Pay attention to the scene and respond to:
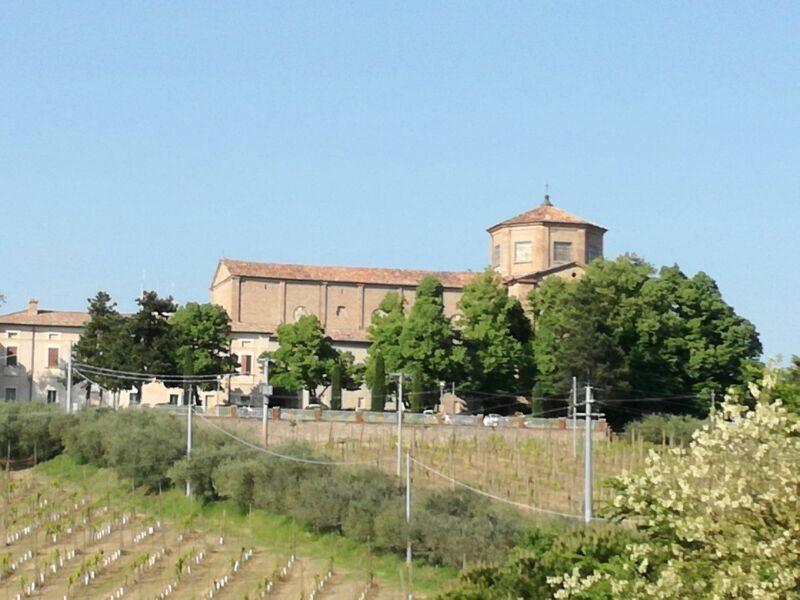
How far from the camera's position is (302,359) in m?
69.1

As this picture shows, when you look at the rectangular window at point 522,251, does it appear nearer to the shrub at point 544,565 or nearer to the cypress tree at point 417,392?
the cypress tree at point 417,392

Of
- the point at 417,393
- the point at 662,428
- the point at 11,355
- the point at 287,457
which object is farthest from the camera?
the point at 11,355

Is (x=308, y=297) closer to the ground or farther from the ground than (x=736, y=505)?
farther from the ground

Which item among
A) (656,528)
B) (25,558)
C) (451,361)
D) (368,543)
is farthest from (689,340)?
(656,528)

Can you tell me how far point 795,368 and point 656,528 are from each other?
19555 mm

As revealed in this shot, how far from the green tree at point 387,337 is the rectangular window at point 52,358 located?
1616 centimetres

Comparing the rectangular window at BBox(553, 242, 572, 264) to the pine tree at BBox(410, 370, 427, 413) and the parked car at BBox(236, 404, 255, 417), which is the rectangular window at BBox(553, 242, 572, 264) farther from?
the parked car at BBox(236, 404, 255, 417)

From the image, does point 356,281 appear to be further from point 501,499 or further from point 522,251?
point 501,499

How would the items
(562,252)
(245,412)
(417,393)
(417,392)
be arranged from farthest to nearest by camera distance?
(562,252) < (417,392) < (417,393) < (245,412)

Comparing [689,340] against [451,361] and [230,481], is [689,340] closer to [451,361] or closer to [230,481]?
[451,361]

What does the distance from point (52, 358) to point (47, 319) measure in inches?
80.9

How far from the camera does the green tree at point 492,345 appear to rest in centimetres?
6675

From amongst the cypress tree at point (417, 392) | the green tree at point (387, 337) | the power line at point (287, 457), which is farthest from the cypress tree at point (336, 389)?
the power line at point (287, 457)

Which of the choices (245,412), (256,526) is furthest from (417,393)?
(256,526)
